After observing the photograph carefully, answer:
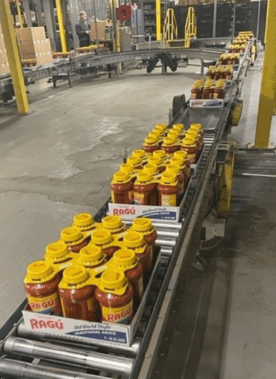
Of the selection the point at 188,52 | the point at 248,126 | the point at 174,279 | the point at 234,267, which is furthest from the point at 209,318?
the point at 188,52

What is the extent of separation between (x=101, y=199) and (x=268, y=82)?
2632 millimetres

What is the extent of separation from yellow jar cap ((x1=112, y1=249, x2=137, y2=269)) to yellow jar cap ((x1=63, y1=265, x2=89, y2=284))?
0.12 m

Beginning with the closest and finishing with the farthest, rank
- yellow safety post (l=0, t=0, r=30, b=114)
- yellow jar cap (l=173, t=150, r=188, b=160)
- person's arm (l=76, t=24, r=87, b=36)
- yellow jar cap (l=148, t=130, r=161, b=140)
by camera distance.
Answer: yellow jar cap (l=173, t=150, r=188, b=160)
yellow jar cap (l=148, t=130, r=161, b=140)
yellow safety post (l=0, t=0, r=30, b=114)
person's arm (l=76, t=24, r=87, b=36)

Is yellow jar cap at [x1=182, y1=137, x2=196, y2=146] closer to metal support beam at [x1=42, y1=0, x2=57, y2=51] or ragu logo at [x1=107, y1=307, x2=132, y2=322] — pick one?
ragu logo at [x1=107, y1=307, x2=132, y2=322]

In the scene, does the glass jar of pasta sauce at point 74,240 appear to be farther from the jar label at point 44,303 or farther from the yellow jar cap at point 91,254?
the jar label at point 44,303

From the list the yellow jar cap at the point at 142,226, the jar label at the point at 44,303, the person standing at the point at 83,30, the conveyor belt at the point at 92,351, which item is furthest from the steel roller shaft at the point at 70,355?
the person standing at the point at 83,30

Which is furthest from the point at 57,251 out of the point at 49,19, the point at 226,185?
the point at 49,19

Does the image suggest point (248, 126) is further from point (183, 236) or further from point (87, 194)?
point (183, 236)

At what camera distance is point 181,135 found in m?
2.61

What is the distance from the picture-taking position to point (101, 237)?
1477 millimetres

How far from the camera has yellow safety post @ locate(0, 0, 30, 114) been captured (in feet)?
22.8

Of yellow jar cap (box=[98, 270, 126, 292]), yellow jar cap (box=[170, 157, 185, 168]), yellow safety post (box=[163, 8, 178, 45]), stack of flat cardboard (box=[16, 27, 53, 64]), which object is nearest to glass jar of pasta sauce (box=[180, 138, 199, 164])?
yellow jar cap (box=[170, 157, 185, 168])

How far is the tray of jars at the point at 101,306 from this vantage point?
1188mm

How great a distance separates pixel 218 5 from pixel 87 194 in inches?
574
